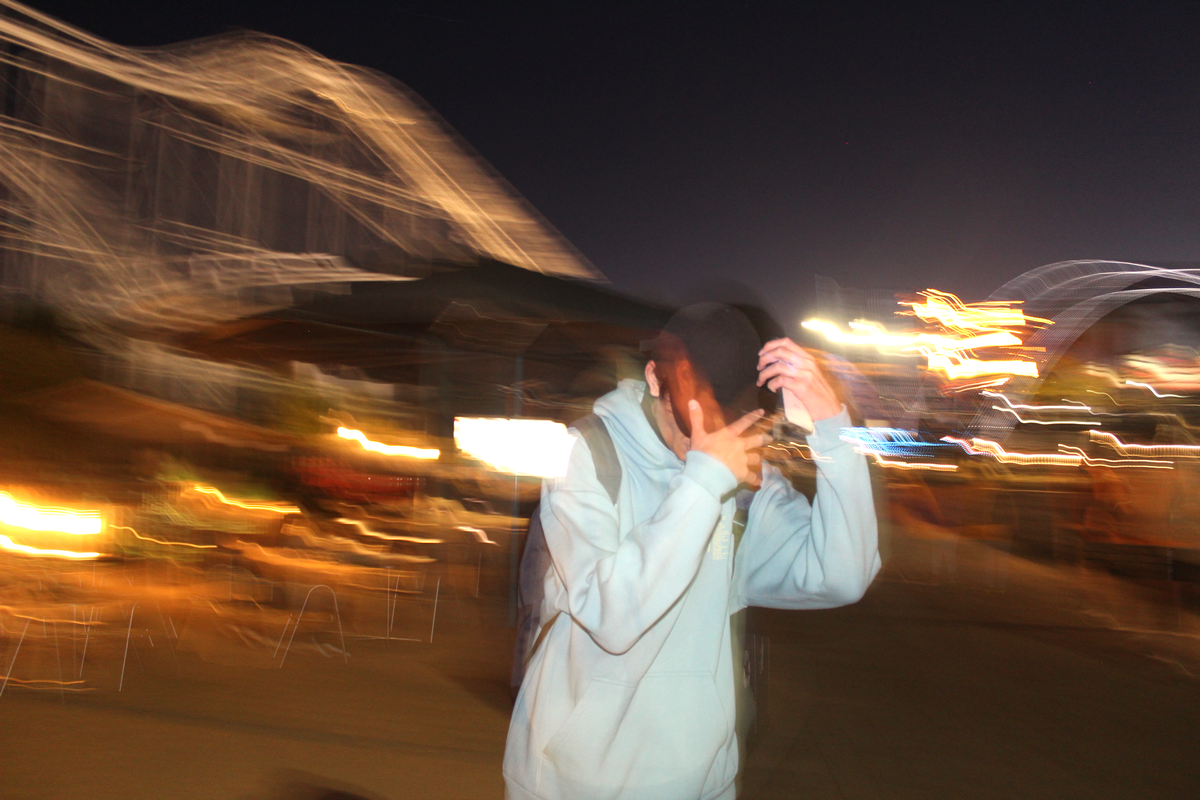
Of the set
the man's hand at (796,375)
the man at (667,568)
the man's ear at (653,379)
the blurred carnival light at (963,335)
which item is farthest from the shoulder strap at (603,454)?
the blurred carnival light at (963,335)

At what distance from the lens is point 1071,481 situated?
81.4ft

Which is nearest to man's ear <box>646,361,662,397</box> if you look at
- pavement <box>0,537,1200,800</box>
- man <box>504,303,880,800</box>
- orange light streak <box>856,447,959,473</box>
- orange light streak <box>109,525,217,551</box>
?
man <box>504,303,880,800</box>

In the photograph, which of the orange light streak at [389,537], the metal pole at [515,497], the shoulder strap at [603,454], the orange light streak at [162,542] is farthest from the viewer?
the orange light streak at [389,537]

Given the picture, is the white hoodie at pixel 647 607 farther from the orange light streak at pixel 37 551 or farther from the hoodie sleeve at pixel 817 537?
the orange light streak at pixel 37 551

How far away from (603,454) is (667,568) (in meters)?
0.24

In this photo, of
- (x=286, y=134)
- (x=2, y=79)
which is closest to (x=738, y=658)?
(x=286, y=134)

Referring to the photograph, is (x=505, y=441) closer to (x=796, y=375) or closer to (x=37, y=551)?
(x=37, y=551)

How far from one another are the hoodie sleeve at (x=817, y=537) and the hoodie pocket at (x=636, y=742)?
0.28 meters

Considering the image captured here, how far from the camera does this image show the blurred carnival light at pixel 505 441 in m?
6.55

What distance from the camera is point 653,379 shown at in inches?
61.6

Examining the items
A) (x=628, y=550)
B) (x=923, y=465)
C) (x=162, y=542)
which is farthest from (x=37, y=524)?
(x=923, y=465)

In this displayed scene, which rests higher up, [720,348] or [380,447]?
[720,348]

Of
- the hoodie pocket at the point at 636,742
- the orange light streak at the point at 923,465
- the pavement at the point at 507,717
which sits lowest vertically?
the pavement at the point at 507,717

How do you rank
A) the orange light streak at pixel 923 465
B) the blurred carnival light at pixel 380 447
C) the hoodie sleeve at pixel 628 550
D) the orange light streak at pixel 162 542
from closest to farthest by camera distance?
the hoodie sleeve at pixel 628 550
the orange light streak at pixel 162 542
the blurred carnival light at pixel 380 447
the orange light streak at pixel 923 465
